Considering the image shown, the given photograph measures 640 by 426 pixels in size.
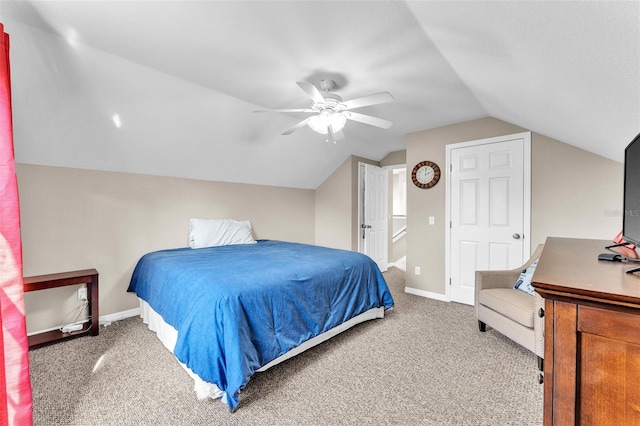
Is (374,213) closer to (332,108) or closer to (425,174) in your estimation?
(425,174)

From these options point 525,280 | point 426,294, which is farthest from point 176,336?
point 426,294

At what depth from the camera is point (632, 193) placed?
1.19 meters

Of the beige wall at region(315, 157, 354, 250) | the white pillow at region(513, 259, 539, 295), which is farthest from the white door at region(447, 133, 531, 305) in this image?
the beige wall at region(315, 157, 354, 250)

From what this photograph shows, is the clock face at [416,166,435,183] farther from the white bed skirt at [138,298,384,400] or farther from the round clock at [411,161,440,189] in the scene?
the white bed skirt at [138,298,384,400]

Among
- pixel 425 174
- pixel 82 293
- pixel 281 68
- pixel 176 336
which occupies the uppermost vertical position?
pixel 281 68

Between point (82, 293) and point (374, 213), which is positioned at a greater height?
point (374, 213)

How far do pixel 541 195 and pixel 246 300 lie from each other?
3.30 meters

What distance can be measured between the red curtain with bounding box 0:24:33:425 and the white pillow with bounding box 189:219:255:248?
7.45ft

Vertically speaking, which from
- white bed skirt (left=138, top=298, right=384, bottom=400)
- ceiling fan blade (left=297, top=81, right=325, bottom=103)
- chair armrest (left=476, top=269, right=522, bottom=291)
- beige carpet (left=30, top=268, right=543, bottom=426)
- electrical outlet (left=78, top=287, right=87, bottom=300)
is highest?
ceiling fan blade (left=297, top=81, right=325, bottom=103)

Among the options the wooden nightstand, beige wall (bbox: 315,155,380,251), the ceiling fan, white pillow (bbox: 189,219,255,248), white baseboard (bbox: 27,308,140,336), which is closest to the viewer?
the ceiling fan

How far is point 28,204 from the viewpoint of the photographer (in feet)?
8.43

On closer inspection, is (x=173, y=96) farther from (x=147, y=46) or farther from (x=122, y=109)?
(x=147, y=46)

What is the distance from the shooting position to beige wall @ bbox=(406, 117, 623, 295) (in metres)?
2.76

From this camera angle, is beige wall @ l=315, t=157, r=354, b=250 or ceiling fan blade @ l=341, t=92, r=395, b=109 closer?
ceiling fan blade @ l=341, t=92, r=395, b=109
